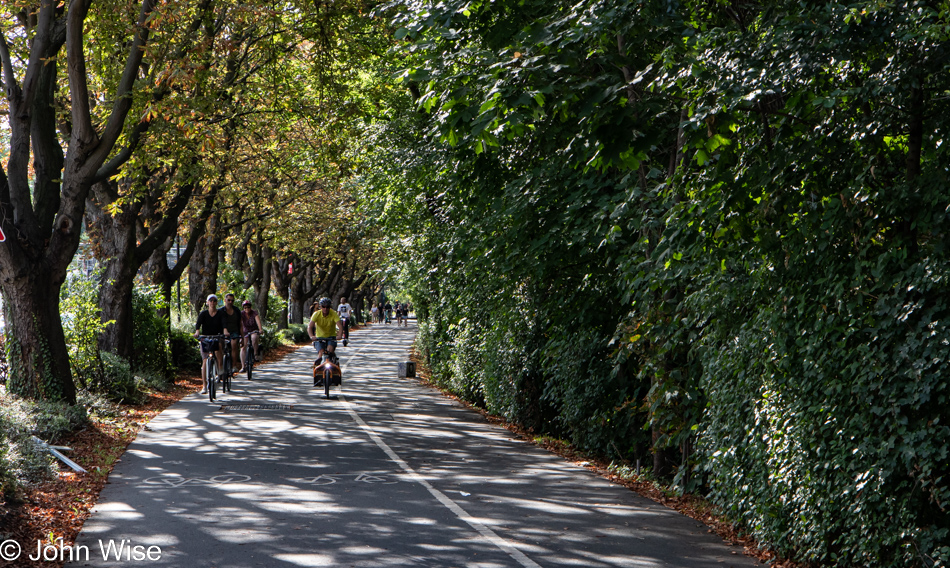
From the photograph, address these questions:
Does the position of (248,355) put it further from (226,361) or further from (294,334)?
(294,334)

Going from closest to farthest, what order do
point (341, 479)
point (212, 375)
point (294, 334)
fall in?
point (341, 479)
point (212, 375)
point (294, 334)

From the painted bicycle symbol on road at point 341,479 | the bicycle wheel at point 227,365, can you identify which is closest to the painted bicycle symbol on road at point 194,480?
the painted bicycle symbol on road at point 341,479

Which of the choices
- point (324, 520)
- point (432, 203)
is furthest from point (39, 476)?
point (432, 203)

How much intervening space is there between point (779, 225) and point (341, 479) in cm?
547

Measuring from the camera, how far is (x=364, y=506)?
824 cm

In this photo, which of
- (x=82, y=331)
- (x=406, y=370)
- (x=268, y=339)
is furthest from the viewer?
(x=268, y=339)

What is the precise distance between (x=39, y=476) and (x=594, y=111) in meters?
6.66

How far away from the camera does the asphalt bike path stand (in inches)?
260

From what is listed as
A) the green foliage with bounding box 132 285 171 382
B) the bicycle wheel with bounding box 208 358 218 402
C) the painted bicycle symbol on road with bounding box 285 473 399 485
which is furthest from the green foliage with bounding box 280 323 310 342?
the painted bicycle symbol on road with bounding box 285 473 399 485

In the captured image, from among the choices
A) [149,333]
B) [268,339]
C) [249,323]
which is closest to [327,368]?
[149,333]

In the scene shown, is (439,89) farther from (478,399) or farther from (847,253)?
(478,399)

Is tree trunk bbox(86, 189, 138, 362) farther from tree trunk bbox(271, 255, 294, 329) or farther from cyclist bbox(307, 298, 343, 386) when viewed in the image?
tree trunk bbox(271, 255, 294, 329)

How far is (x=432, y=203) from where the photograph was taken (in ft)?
59.8

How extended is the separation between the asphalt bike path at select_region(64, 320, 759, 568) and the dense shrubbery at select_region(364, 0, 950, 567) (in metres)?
1.07
